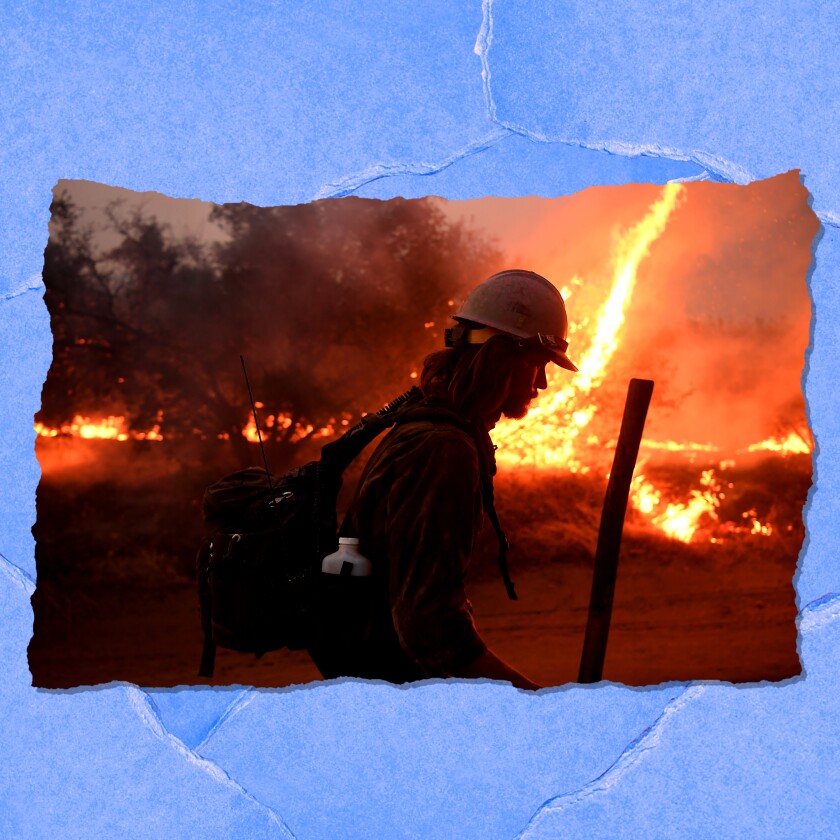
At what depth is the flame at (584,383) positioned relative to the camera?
11.1ft

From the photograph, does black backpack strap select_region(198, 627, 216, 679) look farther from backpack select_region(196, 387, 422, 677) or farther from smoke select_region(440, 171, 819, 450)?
smoke select_region(440, 171, 819, 450)

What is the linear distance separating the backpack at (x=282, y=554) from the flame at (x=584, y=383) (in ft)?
2.81

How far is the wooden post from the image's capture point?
2.98m

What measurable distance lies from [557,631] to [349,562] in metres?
1.48

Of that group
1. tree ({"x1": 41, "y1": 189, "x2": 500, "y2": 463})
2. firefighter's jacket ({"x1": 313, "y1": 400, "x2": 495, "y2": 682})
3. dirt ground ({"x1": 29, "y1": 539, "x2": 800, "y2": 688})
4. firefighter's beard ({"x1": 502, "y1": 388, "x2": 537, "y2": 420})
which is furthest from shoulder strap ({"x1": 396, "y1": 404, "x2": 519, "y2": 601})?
tree ({"x1": 41, "y1": 189, "x2": 500, "y2": 463})

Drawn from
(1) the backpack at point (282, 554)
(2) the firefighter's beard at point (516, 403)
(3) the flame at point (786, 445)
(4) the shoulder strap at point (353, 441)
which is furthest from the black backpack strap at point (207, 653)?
(3) the flame at point (786, 445)

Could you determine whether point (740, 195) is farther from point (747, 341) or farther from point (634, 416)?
point (634, 416)

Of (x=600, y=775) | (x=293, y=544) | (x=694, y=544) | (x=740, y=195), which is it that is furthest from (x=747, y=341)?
(x=293, y=544)

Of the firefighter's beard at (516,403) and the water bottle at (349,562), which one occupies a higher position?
the firefighter's beard at (516,403)

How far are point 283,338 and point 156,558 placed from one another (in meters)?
0.88

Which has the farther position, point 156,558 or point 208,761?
point 156,558

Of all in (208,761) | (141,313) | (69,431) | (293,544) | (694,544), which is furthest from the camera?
(694,544)

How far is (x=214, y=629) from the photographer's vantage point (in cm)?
282

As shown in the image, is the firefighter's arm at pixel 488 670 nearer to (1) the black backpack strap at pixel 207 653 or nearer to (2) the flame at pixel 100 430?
(1) the black backpack strap at pixel 207 653
